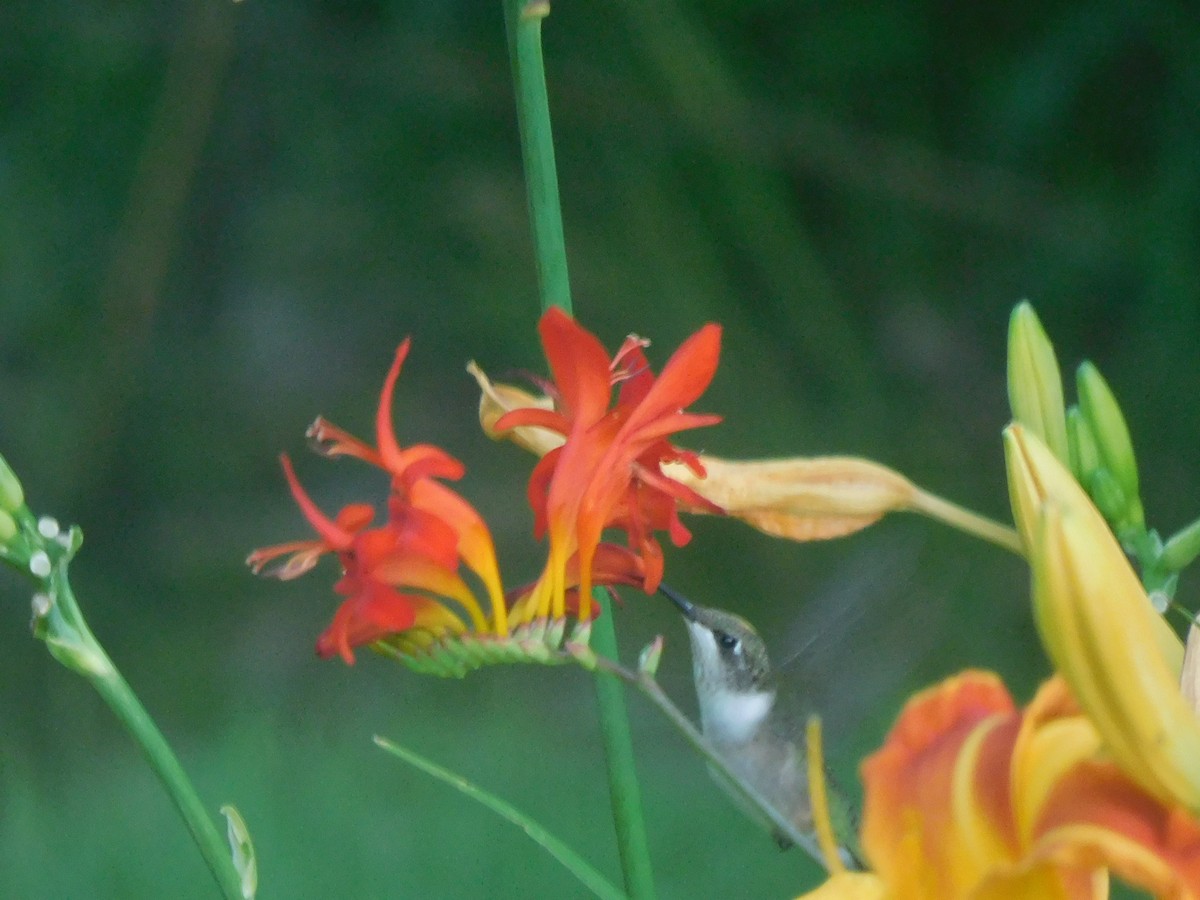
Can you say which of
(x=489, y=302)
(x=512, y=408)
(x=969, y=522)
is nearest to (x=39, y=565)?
(x=512, y=408)

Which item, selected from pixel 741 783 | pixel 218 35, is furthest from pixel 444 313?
pixel 741 783

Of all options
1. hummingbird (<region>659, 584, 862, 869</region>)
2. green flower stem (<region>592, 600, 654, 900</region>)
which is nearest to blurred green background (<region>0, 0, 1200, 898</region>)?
hummingbird (<region>659, 584, 862, 869</region>)

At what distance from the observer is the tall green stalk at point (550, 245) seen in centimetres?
32

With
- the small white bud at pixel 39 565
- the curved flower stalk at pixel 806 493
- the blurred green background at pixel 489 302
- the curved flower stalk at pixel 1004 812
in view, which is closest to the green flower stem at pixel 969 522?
the curved flower stalk at pixel 806 493

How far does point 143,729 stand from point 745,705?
0.23 m

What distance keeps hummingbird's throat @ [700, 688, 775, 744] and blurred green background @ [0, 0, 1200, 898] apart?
325mm

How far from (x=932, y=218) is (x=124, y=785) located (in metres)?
0.68

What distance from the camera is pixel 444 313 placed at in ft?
3.23

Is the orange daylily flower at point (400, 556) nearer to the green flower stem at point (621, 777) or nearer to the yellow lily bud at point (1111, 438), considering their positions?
the green flower stem at point (621, 777)

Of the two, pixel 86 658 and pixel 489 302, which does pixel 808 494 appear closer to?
pixel 86 658

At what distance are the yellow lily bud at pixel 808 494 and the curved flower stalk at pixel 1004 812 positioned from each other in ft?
0.38

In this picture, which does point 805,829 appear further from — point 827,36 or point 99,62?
point 99,62

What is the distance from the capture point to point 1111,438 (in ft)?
1.09

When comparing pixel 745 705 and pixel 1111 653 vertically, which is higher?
pixel 1111 653
